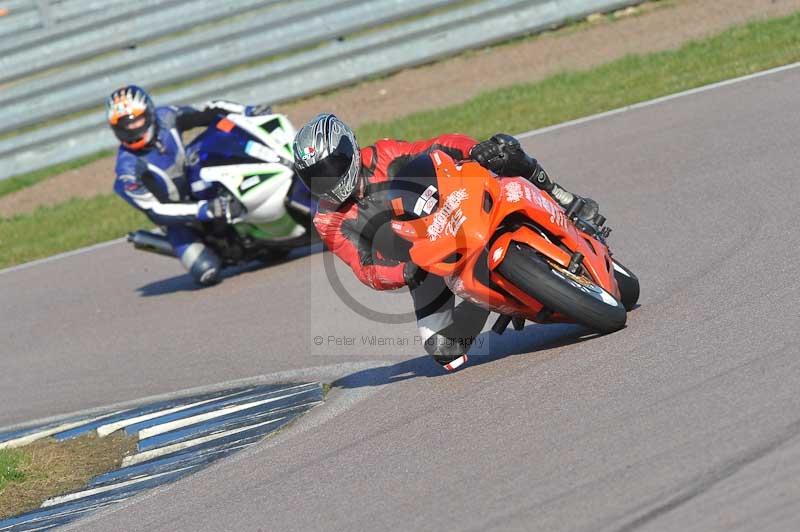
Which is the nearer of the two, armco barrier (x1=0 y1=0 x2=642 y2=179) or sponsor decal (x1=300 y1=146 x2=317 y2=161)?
sponsor decal (x1=300 y1=146 x2=317 y2=161)

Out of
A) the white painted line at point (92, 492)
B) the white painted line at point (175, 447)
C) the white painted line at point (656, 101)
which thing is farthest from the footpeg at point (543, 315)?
the white painted line at point (656, 101)

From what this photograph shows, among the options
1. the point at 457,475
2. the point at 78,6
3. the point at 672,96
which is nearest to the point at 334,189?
the point at 457,475

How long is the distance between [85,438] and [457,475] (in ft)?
10.5

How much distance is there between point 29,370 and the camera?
9125 millimetres

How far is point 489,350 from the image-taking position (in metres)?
6.72

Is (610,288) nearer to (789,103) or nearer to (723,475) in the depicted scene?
(723,475)

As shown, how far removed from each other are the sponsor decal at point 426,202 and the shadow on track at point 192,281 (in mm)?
5100

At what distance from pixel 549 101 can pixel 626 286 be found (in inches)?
308

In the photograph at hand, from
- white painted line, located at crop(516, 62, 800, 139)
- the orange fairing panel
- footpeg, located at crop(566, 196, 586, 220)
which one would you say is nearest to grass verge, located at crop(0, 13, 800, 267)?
white painted line, located at crop(516, 62, 800, 139)

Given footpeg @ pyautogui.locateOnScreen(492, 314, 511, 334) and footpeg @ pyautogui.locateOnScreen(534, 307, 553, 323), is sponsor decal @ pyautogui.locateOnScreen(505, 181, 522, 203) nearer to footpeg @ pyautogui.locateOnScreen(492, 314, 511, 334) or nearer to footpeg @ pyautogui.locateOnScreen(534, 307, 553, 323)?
footpeg @ pyautogui.locateOnScreen(534, 307, 553, 323)

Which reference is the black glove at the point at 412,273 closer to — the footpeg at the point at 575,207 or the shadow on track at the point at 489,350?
the shadow on track at the point at 489,350

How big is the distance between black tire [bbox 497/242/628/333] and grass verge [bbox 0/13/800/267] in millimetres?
7164

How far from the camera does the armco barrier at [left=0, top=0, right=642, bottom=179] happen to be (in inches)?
623

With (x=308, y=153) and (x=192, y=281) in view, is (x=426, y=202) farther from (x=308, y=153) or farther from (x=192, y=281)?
(x=192, y=281)
